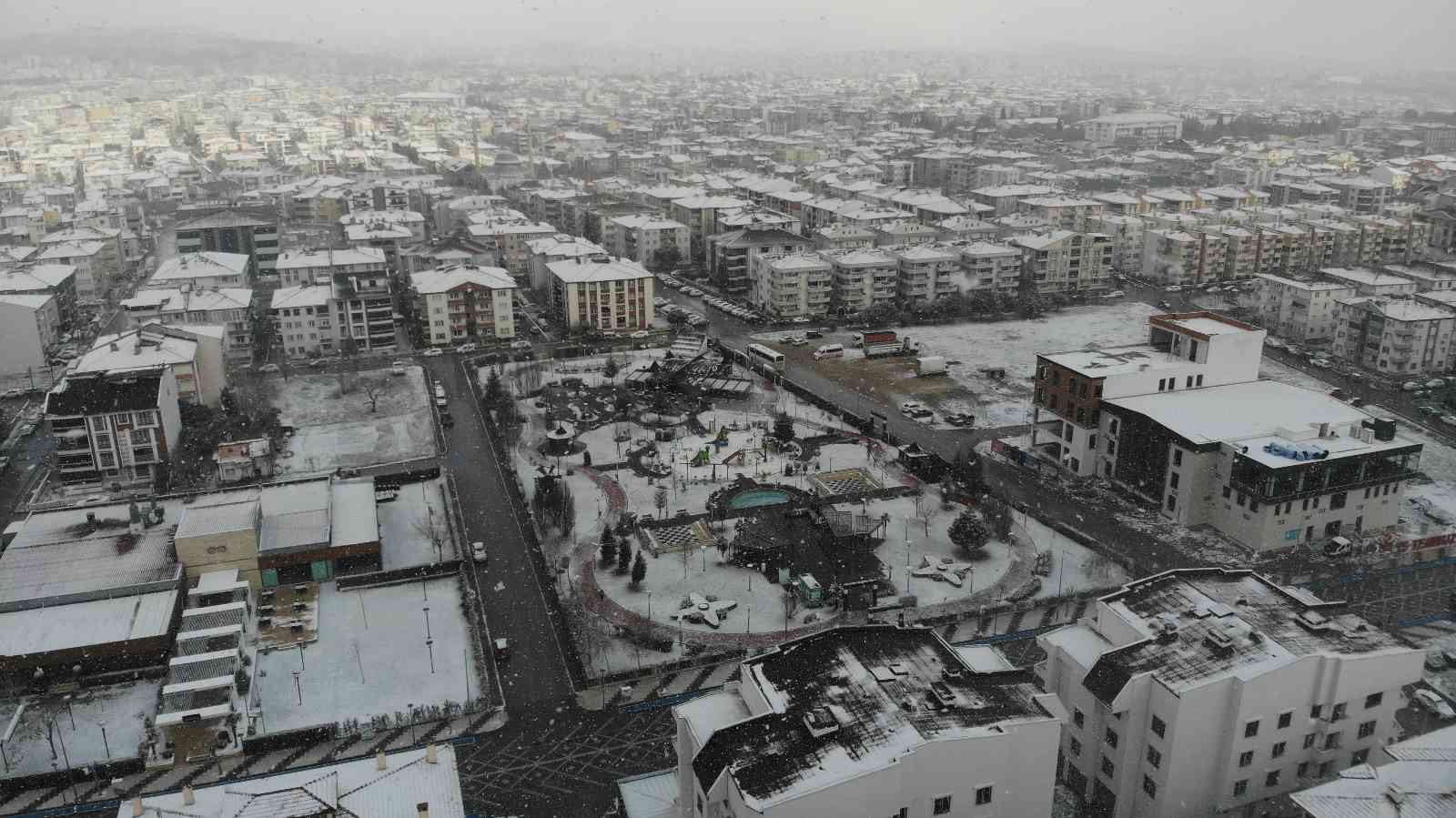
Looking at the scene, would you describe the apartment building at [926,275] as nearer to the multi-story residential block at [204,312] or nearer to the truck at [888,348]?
the truck at [888,348]

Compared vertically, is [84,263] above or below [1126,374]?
below

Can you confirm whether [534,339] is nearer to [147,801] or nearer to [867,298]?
[867,298]

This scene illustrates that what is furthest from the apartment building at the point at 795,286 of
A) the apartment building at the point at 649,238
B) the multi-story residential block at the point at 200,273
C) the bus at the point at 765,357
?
the multi-story residential block at the point at 200,273

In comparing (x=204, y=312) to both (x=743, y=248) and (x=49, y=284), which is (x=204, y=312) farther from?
(x=743, y=248)

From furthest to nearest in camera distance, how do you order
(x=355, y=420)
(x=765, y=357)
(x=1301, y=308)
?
(x=1301, y=308) → (x=765, y=357) → (x=355, y=420)

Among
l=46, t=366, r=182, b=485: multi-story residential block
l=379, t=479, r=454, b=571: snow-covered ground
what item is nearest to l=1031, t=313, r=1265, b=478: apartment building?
l=379, t=479, r=454, b=571: snow-covered ground

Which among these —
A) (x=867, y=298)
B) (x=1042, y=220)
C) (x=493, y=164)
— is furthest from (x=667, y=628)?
(x=493, y=164)

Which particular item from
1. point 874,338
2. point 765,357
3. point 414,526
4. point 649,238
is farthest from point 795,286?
point 414,526
